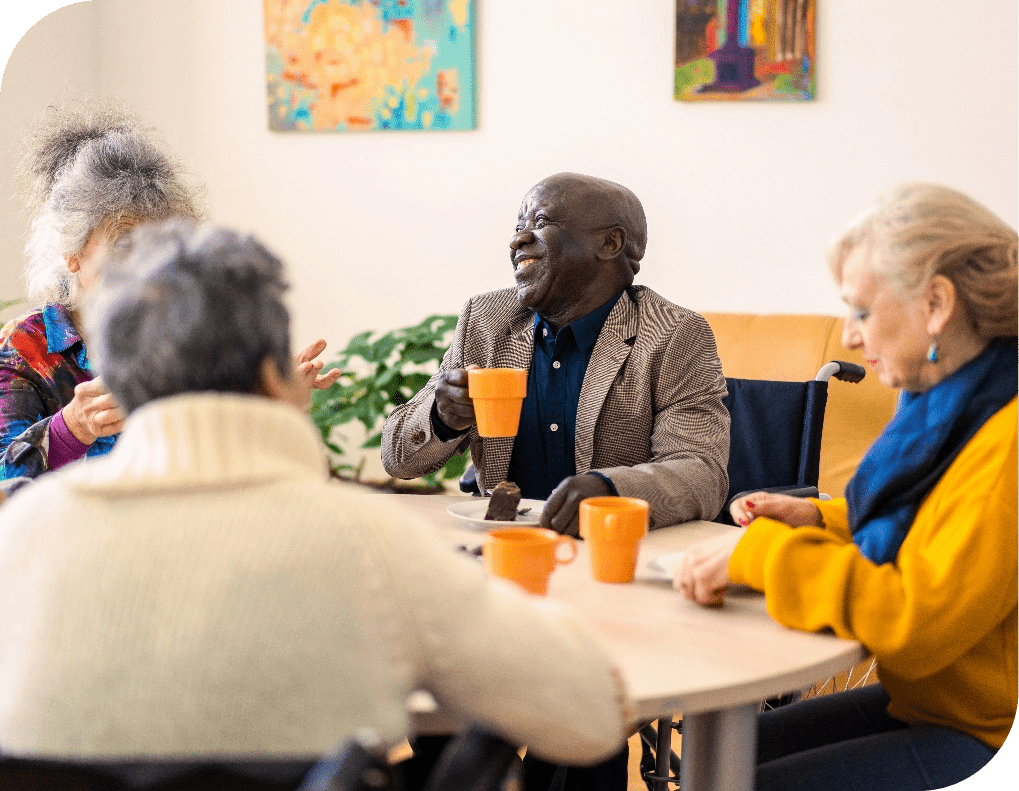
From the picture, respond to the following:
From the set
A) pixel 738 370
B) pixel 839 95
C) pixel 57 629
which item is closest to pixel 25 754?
pixel 57 629

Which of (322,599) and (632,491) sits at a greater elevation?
(322,599)

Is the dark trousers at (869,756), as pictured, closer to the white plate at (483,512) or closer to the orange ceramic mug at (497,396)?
the white plate at (483,512)

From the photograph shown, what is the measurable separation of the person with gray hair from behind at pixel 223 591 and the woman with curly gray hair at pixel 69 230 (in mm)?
1216

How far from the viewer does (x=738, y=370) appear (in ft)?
9.33

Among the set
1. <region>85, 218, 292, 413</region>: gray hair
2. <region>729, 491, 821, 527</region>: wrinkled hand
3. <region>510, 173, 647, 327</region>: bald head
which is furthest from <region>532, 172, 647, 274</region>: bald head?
<region>85, 218, 292, 413</region>: gray hair

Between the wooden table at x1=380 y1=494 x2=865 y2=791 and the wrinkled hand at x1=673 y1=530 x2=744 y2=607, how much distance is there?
0.02 meters

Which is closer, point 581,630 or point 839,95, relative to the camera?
A: point 581,630

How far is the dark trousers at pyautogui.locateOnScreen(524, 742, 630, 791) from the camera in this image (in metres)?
1.80

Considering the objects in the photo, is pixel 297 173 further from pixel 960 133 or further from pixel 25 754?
pixel 25 754

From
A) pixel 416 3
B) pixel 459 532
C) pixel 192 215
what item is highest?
pixel 416 3

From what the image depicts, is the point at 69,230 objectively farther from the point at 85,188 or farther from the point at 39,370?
the point at 39,370

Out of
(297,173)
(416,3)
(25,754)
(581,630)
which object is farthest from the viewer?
(297,173)

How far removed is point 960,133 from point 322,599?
3.08m

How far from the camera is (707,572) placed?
4.09 feet
